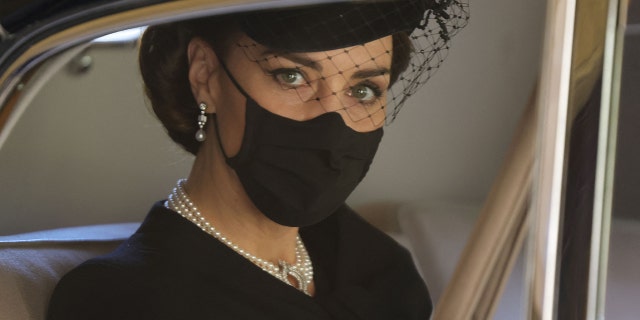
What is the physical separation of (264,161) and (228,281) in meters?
0.07

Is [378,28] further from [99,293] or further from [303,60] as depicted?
[99,293]

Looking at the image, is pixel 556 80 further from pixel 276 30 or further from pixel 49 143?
pixel 49 143

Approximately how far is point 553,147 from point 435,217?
8 cm

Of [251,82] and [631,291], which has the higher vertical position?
[251,82]

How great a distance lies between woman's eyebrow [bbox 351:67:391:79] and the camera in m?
0.51

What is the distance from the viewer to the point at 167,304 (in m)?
0.50

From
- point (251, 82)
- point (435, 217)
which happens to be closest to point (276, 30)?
point (251, 82)

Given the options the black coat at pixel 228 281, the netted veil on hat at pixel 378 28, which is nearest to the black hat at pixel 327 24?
the netted veil on hat at pixel 378 28

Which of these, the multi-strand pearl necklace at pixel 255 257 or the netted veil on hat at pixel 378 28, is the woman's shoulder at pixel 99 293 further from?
the netted veil on hat at pixel 378 28

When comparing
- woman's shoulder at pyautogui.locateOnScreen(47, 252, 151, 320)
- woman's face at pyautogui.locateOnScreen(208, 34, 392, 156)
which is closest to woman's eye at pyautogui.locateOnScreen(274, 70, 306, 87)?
woman's face at pyautogui.locateOnScreen(208, 34, 392, 156)

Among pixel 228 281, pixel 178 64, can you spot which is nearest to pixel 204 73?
pixel 178 64

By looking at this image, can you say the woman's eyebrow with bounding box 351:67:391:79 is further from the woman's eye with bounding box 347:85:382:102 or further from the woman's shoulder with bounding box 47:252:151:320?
the woman's shoulder with bounding box 47:252:151:320

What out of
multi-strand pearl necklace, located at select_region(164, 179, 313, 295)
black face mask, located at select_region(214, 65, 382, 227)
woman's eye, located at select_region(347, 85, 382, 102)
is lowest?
multi-strand pearl necklace, located at select_region(164, 179, 313, 295)

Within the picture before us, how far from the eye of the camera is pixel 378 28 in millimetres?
499
